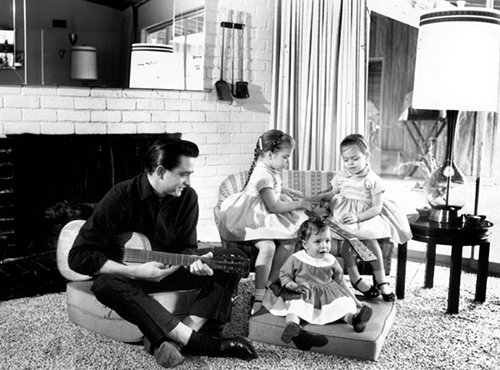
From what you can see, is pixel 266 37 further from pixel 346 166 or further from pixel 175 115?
pixel 346 166

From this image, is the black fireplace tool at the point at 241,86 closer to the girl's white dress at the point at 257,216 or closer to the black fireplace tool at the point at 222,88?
the black fireplace tool at the point at 222,88

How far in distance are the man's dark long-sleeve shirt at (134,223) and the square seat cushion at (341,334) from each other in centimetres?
46

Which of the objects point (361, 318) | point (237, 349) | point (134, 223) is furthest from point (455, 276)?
point (134, 223)

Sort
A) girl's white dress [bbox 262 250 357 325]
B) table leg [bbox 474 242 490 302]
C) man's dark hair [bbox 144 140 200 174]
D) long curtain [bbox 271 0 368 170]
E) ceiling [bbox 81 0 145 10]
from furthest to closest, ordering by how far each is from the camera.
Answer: long curtain [bbox 271 0 368 170], ceiling [bbox 81 0 145 10], table leg [bbox 474 242 490 302], girl's white dress [bbox 262 250 357 325], man's dark hair [bbox 144 140 200 174]

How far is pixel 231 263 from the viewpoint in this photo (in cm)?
242

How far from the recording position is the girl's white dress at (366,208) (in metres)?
3.21

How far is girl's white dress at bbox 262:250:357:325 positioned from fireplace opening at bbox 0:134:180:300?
139cm

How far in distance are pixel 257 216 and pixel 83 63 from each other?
1.56 metres

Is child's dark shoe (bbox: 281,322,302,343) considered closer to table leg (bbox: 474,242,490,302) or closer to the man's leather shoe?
the man's leather shoe

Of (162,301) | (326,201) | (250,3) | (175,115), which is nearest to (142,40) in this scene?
(175,115)

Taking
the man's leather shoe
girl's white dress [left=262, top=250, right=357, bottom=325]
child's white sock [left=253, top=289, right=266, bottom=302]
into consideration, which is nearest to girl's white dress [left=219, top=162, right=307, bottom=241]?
child's white sock [left=253, top=289, right=266, bottom=302]

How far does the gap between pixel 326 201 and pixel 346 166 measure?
283 mm

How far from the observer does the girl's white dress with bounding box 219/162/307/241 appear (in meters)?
3.13

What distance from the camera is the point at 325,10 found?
418cm
